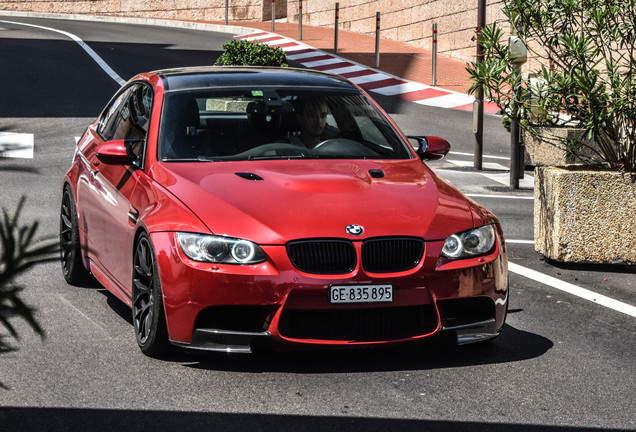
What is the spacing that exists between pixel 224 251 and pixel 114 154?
1.42m

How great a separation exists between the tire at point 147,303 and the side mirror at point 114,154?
2.34 feet

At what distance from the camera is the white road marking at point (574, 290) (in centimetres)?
741

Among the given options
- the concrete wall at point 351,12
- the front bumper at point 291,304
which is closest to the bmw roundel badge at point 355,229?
the front bumper at point 291,304

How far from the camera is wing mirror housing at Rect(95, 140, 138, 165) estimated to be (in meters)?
6.53

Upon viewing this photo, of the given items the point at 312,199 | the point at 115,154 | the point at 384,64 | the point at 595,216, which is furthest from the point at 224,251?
the point at 384,64

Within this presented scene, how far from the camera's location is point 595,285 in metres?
8.20

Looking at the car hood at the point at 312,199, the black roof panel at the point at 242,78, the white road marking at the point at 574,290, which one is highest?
the black roof panel at the point at 242,78

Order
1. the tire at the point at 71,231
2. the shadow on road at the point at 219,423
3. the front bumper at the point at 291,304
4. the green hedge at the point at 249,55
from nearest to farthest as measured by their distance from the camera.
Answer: the shadow on road at the point at 219,423
the front bumper at the point at 291,304
the tire at the point at 71,231
the green hedge at the point at 249,55

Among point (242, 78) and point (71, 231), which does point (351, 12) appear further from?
point (242, 78)

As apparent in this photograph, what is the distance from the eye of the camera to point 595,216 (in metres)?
8.77

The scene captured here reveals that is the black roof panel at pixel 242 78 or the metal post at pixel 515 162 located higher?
the black roof panel at pixel 242 78

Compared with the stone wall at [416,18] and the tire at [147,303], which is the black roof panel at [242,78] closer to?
the tire at [147,303]

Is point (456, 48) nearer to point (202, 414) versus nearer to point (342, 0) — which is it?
point (342, 0)

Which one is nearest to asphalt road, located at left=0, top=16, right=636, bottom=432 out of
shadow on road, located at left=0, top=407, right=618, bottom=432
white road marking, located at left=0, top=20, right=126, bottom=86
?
shadow on road, located at left=0, top=407, right=618, bottom=432
